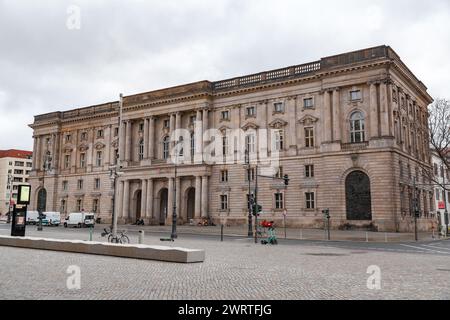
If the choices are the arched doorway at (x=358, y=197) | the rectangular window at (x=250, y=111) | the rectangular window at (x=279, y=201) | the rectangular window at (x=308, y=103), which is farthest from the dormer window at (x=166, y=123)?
the arched doorway at (x=358, y=197)

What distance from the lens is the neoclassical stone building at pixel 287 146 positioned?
48.3 meters

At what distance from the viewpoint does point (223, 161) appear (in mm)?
59312

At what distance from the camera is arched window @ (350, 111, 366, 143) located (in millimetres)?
50000

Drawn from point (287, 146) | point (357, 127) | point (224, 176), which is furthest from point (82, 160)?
point (357, 127)

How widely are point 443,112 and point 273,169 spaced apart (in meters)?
20.3

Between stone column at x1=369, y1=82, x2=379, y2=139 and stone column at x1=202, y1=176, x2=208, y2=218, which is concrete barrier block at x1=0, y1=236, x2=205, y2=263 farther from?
stone column at x1=369, y1=82, x2=379, y2=139

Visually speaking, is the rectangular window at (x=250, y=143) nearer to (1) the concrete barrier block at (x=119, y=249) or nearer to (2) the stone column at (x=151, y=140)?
(2) the stone column at (x=151, y=140)

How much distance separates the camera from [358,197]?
159ft

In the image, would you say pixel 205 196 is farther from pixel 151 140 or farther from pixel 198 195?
pixel 151 140

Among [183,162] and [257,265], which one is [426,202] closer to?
[183,162]

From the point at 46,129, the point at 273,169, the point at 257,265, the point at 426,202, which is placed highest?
the point at 46,129

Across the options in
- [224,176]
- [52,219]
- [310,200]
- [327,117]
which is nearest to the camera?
[327,117]

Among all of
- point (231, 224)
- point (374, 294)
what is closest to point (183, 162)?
point (231, 224)

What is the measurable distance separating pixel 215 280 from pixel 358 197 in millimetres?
38741
